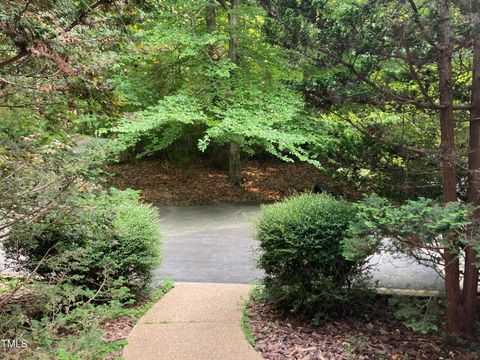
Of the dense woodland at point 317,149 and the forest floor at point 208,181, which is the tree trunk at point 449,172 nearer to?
the dense woodland at point 317,149

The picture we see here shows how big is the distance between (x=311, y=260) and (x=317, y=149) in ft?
6.04

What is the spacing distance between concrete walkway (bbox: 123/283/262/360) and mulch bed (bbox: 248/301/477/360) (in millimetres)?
261

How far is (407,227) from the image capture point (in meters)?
3.10

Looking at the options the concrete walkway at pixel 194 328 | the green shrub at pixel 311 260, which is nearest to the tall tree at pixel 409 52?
the green shrub at pixel 311 260

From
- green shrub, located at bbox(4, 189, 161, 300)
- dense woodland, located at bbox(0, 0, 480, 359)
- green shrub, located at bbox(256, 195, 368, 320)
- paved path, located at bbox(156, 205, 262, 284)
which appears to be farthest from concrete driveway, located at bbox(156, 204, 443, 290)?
green shrub, located at bbox(4, 189, 161, 300)

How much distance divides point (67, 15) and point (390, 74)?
10.8 feet

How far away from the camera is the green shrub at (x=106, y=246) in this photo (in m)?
3.94

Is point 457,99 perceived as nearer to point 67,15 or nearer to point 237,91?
point 67,15

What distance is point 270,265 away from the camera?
15.7 feet

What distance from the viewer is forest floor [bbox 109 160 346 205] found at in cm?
1386

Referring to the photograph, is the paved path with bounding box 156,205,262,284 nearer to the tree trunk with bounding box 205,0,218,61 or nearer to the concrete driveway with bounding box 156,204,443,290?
the concrete driveway with bounding box 156,204,443,290

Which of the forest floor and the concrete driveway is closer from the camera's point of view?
the concrete driveway

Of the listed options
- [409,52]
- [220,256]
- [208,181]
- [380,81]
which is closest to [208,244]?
[220,256]

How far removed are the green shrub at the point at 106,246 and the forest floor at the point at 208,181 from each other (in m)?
8.04
